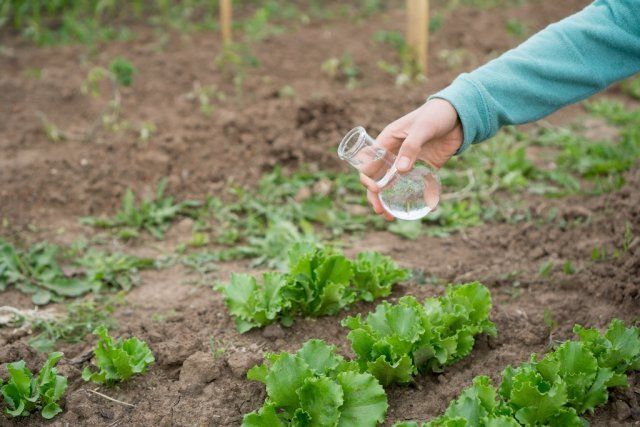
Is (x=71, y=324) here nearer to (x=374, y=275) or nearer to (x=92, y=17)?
(x=374, y=275)

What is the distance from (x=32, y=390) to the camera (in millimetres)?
2604

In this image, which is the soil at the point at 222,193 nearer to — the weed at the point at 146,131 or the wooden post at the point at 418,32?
the weed at the point at 146,131

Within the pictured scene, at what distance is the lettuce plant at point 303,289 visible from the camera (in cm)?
301

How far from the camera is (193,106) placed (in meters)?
5.76

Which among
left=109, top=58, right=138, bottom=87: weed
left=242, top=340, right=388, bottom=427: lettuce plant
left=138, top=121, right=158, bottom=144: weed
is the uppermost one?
left=109, top=58, right=138, bottom=87: weed

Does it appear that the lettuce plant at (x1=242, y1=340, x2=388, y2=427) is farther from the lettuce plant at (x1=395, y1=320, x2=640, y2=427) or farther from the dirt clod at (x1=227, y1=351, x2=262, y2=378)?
the dirt clod at (x1=227, y1=351, x2=262, y2=378)

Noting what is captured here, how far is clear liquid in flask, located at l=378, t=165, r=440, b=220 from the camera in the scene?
278 centimetres

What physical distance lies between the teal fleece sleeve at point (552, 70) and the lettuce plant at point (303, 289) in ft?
2.54

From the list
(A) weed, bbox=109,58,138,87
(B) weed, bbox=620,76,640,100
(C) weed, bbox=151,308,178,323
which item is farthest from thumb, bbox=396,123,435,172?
(B) weed, bbox=620,76,640,100

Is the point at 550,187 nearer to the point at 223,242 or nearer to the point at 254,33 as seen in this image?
the point at 223,242

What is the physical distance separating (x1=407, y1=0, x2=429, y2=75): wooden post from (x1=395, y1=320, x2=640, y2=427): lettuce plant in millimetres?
4144

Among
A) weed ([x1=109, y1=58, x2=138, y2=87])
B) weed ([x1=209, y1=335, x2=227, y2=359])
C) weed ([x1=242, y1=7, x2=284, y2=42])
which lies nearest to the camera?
weed ([x1=209, y1=335, x2=227, y2=359])

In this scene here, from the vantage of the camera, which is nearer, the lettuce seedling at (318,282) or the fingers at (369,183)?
the fingers at (369,183)

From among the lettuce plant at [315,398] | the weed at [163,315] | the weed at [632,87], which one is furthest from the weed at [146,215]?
the weed at [632,87]
